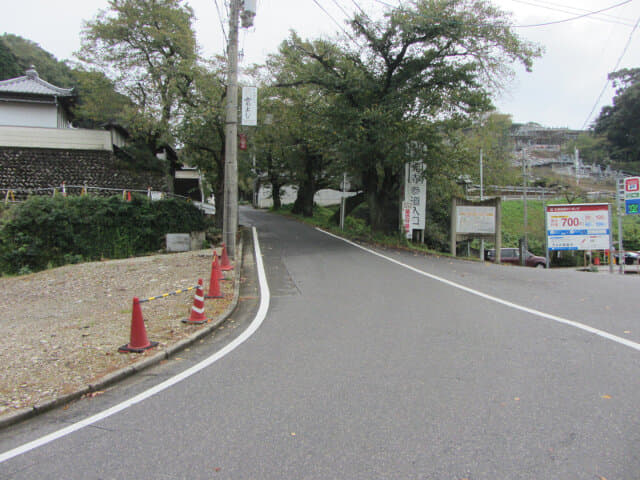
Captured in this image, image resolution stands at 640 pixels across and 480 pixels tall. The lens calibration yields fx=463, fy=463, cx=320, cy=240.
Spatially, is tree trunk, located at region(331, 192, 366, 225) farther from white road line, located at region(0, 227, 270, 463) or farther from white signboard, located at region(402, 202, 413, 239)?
white road line, located at region(0, 227, 270, 463)

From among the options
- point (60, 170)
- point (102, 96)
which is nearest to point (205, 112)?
point (102, 96)

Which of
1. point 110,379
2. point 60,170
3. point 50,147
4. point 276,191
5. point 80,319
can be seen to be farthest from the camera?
point 276,191

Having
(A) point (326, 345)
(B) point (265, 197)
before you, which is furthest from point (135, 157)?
(B) point (265, 197)

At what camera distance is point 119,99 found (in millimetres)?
24562

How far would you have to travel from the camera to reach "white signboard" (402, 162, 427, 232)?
20.0 m

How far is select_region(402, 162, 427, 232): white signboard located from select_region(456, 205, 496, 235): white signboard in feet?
5.57

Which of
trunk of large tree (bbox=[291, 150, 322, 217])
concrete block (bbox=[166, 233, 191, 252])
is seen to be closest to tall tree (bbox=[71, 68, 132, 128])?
concrete block (bbox=[166, 233, 191, 252])

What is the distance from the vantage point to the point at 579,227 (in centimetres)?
2216

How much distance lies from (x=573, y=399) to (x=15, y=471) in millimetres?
4597

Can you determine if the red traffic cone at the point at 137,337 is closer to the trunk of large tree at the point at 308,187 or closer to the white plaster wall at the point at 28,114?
the trunk of large tree at the point at 308,187

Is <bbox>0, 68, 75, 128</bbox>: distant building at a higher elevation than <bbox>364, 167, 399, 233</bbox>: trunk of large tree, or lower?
higher

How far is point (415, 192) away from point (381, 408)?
16962 millimetres

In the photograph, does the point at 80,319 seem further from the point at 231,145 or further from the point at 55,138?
the point at 55,138

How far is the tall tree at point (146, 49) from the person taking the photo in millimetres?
22781
